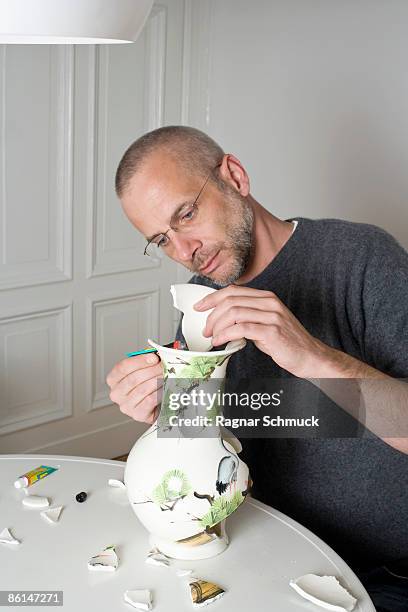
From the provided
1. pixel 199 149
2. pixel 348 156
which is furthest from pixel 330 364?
pixel 348 156

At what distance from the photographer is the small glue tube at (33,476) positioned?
4.87 ft

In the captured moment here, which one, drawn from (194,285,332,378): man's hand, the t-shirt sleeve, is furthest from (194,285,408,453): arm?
the t-shirt sleeve

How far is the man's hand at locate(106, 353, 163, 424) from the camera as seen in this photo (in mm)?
1369

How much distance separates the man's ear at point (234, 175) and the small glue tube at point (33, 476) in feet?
2.25

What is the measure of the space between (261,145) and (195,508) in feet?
8.52

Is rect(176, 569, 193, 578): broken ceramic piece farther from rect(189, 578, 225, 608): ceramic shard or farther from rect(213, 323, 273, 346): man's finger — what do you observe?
rect(213, 323, 273, 346): man's finger

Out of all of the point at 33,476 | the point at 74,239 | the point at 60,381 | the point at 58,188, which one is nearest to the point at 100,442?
the point at 60,381

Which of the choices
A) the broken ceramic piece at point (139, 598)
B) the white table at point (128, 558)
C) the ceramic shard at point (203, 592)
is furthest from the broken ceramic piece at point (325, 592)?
the broken ceramic piece at point (139, 598)

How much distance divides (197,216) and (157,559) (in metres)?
0.68

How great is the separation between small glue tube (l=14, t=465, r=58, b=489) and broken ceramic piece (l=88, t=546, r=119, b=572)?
29cm

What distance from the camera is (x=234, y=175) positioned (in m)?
Answer: 1.67

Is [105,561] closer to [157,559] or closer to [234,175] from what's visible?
[157,559]

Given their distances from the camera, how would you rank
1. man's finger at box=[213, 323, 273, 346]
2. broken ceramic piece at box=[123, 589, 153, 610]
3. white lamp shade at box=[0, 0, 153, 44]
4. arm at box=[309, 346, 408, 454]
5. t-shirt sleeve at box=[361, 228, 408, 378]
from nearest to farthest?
white lamp shade at box=[0, 0, 153, 44]
broken ceramic piece at box=[123, 589, 153, 610]
man's finger at box=[213, 323, 273, 346]
arm at box=[309, 346, 408, 454]
t-shirt sleeve at box=[361, 228, 408, 378]

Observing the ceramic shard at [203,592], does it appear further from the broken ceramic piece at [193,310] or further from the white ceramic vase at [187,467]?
the broken ceramic piece at [193,310]
